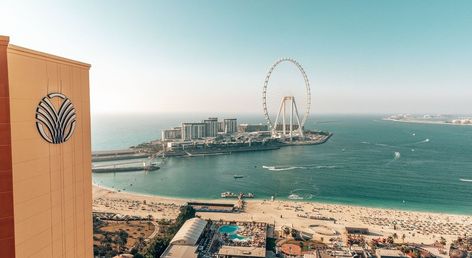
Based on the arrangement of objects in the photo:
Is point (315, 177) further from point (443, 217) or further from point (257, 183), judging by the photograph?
point (443, 217)

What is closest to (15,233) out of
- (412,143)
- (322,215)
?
(322,215)

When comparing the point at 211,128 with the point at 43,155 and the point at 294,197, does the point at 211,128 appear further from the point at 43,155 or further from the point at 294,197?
the point at 43,155

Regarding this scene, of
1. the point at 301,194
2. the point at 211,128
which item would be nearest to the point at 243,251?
the point at 301,194

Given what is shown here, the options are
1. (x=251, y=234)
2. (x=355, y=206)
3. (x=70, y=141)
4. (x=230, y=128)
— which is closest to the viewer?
(x=70, y=141)

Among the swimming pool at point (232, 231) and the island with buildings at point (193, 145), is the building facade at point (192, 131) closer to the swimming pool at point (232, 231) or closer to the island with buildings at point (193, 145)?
the island with buildings at point (193, 145)

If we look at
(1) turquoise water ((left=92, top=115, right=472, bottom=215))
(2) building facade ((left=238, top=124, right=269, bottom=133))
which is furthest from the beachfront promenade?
(2) building facade ((left=238, top=124, right=269, bottom=133))
